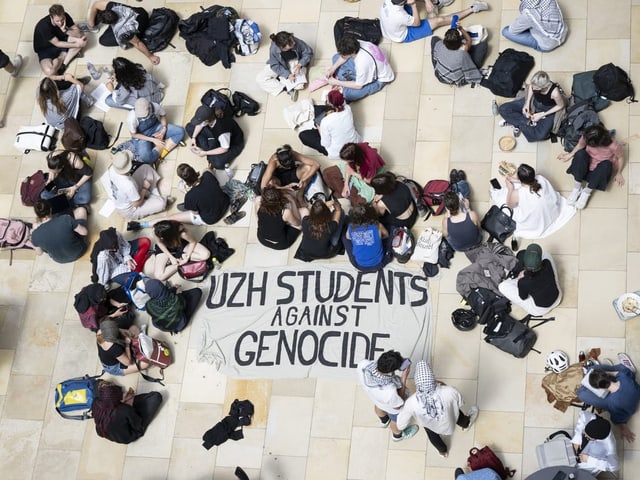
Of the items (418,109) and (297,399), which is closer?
(297,399)

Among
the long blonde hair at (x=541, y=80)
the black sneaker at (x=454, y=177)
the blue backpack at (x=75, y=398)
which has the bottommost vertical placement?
the blue backpack at (x=75, y=398)

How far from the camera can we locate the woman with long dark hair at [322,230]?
10893 mm

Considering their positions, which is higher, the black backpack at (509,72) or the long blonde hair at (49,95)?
the black backpack at (509,72)

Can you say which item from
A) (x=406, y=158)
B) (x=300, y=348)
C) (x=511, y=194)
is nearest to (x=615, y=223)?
(x=511, y=194)

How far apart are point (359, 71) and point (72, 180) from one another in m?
4.33

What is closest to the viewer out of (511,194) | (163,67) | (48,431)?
(511,194)

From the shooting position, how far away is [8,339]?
480 inches

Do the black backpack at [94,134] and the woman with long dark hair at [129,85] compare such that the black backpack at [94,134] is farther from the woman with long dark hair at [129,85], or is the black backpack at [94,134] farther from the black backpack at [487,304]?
the black backpack at [487,304]

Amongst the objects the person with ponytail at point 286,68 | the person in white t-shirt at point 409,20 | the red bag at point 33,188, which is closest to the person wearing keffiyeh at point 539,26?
the person in white t-shirt at point 409,20

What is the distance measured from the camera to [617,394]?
9.52m

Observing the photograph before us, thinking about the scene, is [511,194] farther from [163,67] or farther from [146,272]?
[163,67]

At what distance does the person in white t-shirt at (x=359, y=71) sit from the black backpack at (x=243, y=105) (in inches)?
44.3

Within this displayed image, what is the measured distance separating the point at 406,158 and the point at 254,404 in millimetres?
3819

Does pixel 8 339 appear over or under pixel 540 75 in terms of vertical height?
under
